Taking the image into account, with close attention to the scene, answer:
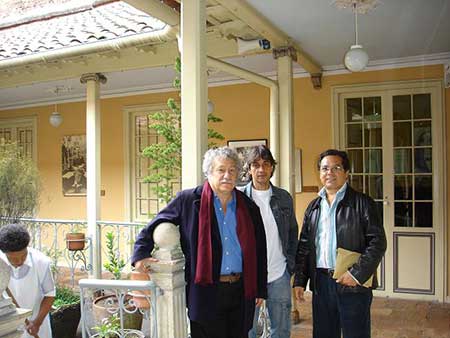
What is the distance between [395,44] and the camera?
498 centimetres

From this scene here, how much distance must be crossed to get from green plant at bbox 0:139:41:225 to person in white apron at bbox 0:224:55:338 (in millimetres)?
2861

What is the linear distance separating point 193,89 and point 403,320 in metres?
3.39

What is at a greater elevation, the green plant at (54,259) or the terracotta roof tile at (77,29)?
the terracotta roof tile at (77,29)

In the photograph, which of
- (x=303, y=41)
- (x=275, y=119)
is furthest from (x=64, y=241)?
(x=303, y=41)

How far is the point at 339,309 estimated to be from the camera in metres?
2.74

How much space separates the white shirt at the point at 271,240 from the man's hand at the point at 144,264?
2.35 ft

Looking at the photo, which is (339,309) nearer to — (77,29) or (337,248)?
(337,248)

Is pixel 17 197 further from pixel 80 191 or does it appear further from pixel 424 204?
pixel 424 204

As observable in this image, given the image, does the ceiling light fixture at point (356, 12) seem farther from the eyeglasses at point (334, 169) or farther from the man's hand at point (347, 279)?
the man's hand at point (347, 279)

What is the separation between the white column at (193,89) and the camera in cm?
308

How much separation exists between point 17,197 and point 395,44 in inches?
185

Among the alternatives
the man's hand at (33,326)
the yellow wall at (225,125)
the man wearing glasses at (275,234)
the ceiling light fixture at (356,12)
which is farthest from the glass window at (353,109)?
the man's hand at (33,326)

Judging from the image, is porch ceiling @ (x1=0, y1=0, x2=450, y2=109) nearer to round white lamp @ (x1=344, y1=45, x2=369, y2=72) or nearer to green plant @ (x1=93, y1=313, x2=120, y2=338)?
round white lamp @ (x1=344, y1=45, x2=369, y2=72)

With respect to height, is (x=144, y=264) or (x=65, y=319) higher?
(x=144, y=264)
